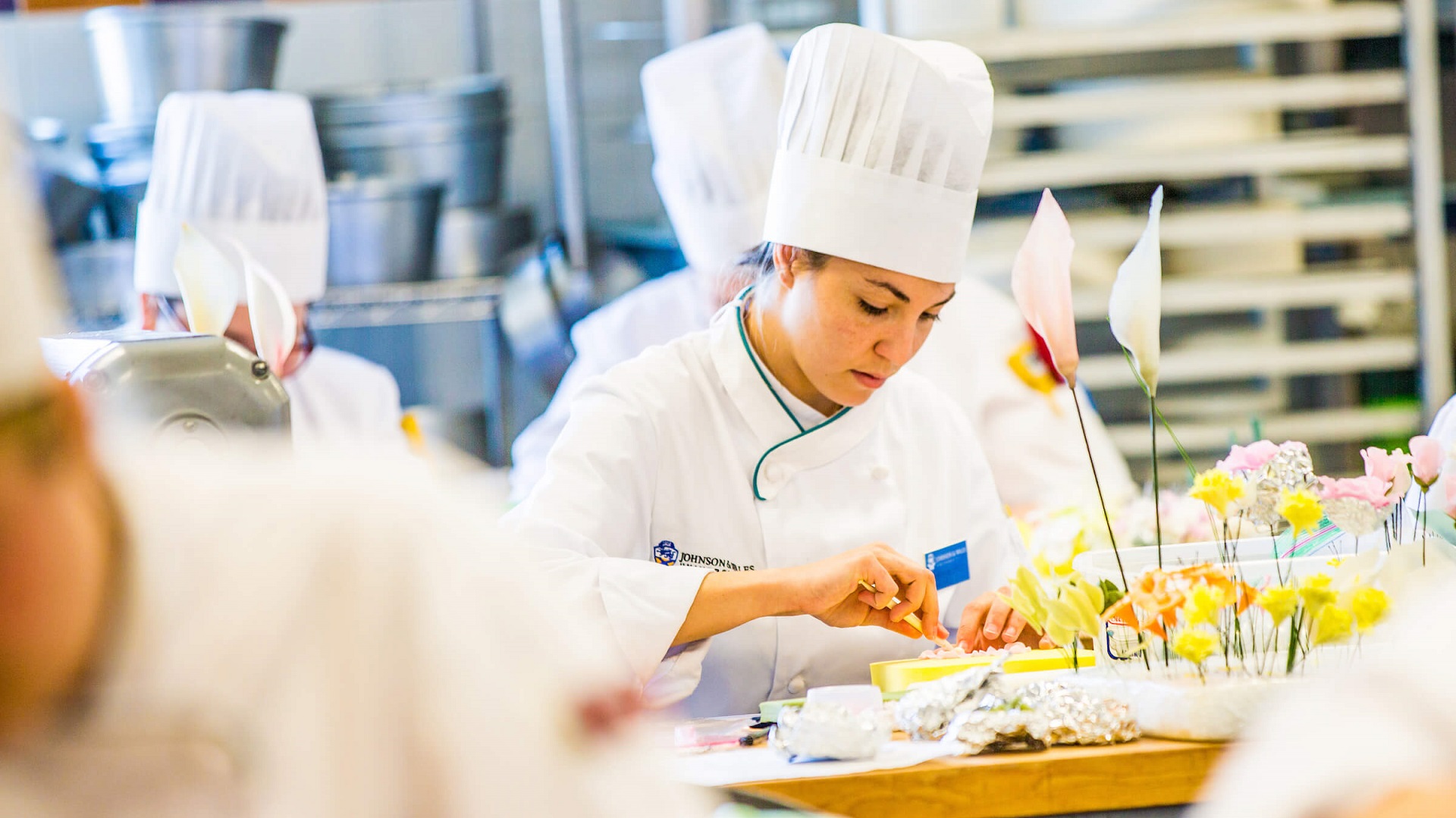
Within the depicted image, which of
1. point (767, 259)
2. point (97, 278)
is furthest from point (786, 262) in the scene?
point (97, 278)

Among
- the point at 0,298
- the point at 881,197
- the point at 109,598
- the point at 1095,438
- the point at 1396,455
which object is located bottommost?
the point at 1095,438

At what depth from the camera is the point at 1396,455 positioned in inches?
60.5

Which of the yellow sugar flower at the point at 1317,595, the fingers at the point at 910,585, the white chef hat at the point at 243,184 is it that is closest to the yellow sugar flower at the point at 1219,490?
the yellow sugar flower at the point at 1317,595

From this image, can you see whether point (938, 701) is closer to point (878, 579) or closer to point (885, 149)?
point (878, 579)

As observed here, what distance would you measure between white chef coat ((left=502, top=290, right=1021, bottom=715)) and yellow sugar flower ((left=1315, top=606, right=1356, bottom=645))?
0.69 metres

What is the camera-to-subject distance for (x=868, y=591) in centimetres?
171

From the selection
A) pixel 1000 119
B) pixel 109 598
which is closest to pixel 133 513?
pixel 109 598

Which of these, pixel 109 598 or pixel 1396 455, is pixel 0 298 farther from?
pixel 1396 455

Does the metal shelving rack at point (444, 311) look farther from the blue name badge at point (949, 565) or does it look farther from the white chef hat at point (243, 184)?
the blue name badge at point (949, 565)

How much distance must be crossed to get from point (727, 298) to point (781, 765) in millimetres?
1597

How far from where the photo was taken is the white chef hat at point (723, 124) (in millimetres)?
3213

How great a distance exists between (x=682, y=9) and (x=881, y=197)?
2.00 meters

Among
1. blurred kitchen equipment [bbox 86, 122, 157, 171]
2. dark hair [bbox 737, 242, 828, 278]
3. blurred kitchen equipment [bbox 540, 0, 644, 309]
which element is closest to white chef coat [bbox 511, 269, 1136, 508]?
blurred kitchen equipment [bbox 540, 0, 644, 309]

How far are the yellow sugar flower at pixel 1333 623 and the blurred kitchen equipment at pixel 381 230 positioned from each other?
2730 mm
